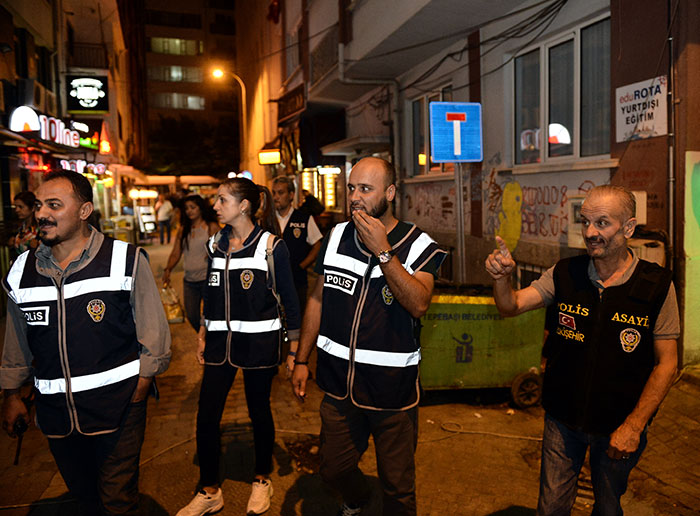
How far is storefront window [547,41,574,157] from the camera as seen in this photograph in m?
7.68

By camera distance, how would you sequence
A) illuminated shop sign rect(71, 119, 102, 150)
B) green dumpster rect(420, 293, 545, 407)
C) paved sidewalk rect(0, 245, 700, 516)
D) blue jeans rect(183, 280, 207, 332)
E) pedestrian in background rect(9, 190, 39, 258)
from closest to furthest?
paved sidewalk rect(0, 245, 700, 516)
green dumpster rect(420, 293, 545, 407)
blue jeans rect(183, 280, 207, 332)
pedestrian in background rect(9, 190, 39, 258)
illuminated shop sign rect(71, 119, 102, 150)

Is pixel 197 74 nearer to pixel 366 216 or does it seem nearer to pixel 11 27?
pixel 11 27

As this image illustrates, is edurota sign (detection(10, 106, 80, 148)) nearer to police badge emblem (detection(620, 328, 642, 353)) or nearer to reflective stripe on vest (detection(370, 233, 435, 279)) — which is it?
reflective stripe on vest (detection(370, 233, 435, 279))

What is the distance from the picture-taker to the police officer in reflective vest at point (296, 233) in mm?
6379

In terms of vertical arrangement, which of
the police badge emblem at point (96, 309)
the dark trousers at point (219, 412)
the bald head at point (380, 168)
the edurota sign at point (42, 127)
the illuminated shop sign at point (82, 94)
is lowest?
the dark trousers at point (219, 412)

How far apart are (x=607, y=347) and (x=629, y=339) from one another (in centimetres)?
10

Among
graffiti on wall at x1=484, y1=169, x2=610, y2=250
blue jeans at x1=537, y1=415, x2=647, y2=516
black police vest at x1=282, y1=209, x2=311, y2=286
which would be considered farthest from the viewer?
graffiti on wall at x1=484, y1=169, x2=610, y2=250

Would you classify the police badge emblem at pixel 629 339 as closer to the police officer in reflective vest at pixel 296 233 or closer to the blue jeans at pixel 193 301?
the police officer in reflective vest at pixel 296 233

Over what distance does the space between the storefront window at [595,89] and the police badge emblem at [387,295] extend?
17.2 ft

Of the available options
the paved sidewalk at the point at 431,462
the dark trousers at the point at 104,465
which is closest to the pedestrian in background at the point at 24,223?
the paved sidewalk at the point at 431,462

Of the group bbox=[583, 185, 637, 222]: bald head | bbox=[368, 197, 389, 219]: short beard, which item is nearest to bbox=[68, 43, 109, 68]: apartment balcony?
bbox=[368, 197, 389, 219]: short beard

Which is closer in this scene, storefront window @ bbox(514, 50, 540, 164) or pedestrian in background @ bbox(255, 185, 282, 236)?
pedestrian in background @ bbox(255, 185, 282, 236)

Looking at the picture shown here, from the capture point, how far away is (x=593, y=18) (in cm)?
698

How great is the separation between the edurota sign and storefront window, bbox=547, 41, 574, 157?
10301 mm
